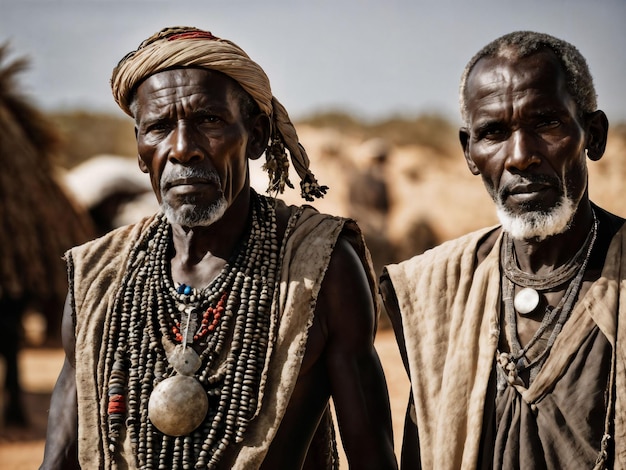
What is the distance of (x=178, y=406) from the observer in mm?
3322

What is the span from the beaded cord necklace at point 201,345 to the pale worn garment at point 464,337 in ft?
1.71

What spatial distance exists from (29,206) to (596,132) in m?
8.11

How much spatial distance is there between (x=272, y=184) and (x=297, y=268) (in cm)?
47

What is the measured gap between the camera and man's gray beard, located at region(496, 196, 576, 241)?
3.04 meters

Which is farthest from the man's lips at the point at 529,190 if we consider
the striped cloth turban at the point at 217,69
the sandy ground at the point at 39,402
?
the sandy ground at the point at 39,402

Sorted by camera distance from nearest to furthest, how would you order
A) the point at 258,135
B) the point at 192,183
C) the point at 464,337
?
1. the point at 464,337
2. the point at 192,183
3. the point at 258,135

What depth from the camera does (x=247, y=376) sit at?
3.39 m

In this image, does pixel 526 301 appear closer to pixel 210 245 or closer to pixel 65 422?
pixel 210 245

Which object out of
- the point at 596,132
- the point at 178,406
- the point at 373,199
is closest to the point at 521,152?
the point at 596,132

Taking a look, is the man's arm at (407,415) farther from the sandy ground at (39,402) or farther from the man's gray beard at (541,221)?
the sandy ground at (39,402)

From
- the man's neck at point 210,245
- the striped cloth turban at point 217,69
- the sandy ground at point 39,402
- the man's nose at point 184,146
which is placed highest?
the striped cloth turban at point 217,69

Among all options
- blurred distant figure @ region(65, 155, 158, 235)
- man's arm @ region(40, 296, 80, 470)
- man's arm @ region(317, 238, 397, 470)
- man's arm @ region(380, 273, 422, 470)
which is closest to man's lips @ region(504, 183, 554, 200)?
man's arm @ region(380, 273, 422, 470)

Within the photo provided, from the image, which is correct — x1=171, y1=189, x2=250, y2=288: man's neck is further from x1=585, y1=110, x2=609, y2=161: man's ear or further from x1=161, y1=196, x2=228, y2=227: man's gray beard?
x1=585, y1=110, x2=609, y2=161: man's ear

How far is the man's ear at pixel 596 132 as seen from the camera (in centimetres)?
313
